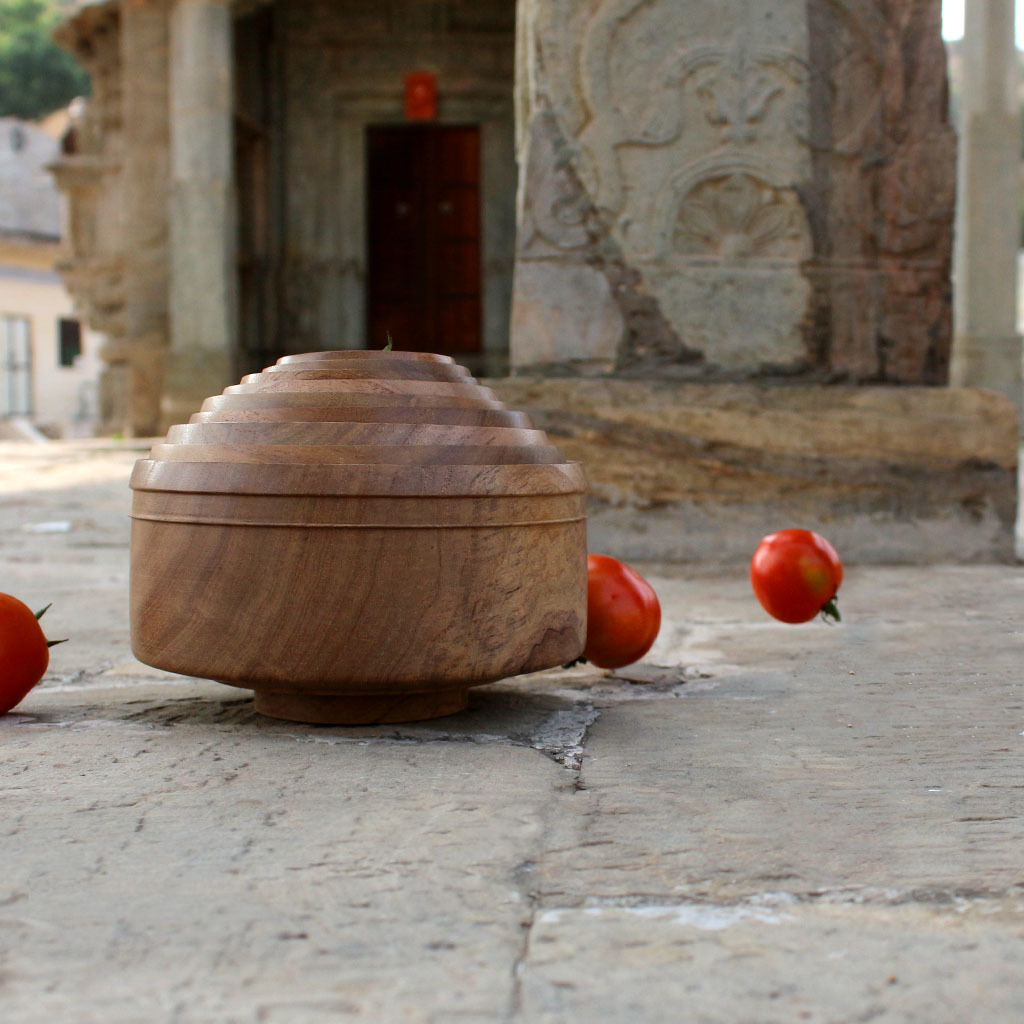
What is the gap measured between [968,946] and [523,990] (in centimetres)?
34

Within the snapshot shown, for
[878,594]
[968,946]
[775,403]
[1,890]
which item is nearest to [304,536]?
[1,890]

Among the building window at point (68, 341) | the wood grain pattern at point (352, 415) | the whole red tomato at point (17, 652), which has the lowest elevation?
the whole red tomato at point (17, 652)

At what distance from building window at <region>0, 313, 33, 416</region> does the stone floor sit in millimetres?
23171

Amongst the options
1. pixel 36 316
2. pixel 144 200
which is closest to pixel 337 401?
pixel 144 200

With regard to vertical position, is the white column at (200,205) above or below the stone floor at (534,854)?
above

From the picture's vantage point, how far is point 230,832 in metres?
1.17

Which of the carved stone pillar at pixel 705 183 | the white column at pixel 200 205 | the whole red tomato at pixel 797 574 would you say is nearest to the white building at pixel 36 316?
the white column at pixel 200 205

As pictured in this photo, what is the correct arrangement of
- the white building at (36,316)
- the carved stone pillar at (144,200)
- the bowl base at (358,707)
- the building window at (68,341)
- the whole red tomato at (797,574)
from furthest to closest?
the building window at (68,341) → the white building at (36,316) → the carved stone pillar at (144,200) → the whole red tomato at (797,574) → the bowl base at (358,707)

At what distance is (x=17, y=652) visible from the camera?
1.64 m

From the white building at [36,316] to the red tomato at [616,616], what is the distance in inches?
873

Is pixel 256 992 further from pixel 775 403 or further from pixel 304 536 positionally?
pixel 775 403

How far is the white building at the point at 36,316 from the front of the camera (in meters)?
23.1

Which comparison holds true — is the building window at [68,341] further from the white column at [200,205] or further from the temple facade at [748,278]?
the temple facade at [748,278]

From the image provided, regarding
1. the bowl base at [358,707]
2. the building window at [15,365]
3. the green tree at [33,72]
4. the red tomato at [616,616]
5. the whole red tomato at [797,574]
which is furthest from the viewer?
the green tree at [33,72]
